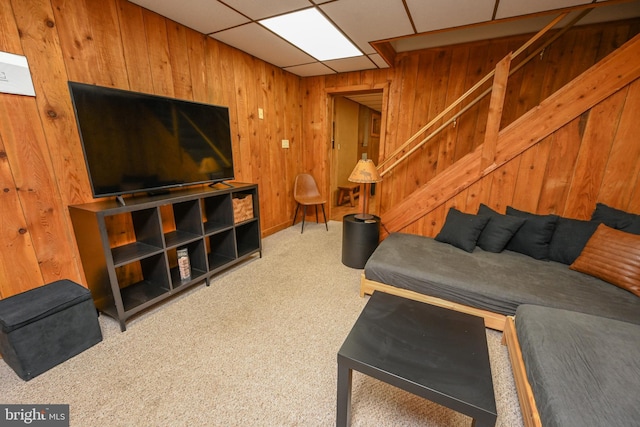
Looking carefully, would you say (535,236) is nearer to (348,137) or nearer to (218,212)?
(218,212)

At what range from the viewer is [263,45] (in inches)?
110

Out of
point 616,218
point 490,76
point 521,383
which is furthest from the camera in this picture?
point 490,76

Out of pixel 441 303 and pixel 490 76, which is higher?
pixel 490 76

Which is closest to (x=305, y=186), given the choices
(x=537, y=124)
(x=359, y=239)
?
(x=359, y=239)

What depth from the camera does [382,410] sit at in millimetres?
1271

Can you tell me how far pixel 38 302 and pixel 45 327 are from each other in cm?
16

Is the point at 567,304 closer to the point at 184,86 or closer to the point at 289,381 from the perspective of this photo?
the point at 289,381

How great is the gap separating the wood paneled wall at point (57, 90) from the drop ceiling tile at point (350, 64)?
5.28 feet

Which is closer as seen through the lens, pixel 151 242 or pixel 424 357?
pixel 424 357

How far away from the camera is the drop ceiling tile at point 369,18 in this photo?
2.02 metres

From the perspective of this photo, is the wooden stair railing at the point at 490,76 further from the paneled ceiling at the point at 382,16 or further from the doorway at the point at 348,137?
the doorway at the point at 348,137

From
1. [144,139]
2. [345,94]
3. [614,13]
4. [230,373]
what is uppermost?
[614,13]

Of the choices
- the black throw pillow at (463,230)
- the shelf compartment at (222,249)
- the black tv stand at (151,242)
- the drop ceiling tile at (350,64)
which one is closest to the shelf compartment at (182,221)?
the black tv stand at (151,242)

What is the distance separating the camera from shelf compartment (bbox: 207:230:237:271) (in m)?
2.68
